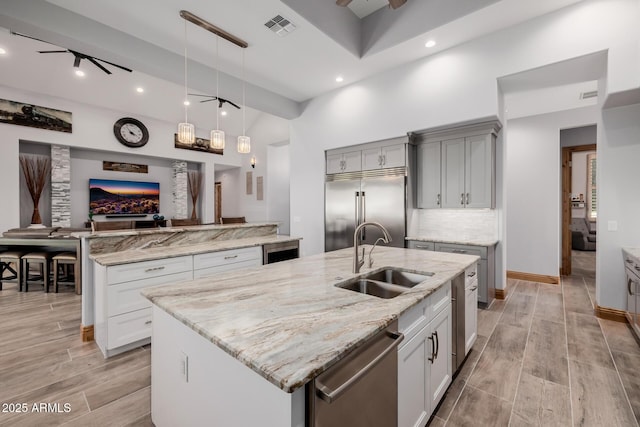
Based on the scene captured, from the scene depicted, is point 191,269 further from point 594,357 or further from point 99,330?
point 594,357

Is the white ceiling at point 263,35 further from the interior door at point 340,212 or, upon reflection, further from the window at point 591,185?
the window at point 591,185

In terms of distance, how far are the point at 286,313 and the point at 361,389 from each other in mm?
401

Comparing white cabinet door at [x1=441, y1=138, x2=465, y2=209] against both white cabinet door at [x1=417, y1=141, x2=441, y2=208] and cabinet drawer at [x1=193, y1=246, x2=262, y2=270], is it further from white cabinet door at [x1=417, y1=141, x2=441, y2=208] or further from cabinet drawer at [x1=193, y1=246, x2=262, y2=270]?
cabinet drawer at [x1=193, y1=246, x2=262, y2=270]

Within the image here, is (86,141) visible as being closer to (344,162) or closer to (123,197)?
(123,197)

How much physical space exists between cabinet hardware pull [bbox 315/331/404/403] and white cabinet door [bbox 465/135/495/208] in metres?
3.13

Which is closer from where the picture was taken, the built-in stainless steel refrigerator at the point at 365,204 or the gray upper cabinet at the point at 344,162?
the built-in stainless steel refrigerator at the point at 365,204

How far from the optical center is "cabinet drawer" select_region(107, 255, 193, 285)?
7.82 ft

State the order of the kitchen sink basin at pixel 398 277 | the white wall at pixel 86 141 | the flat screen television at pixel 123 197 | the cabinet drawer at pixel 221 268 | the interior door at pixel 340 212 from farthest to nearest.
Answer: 1. the flat screen television at pixel 123 197
2. the white wall at pixel 86 141
3. the interior door at pixel 340 212
4. the cabinet drawer at pixel 221 268
5. the kitchen sink basin at pixel 398 277

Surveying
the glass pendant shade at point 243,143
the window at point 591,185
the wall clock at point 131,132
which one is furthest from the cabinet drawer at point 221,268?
the window at point 591,185

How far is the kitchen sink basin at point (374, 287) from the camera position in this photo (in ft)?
5.64

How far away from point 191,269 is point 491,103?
13.1ft

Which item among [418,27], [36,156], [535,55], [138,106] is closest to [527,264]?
[535,55]

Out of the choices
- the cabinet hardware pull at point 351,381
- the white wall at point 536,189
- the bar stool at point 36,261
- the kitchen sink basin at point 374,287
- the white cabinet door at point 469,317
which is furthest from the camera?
the white wall at point 536,189

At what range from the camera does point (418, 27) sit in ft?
11.2
